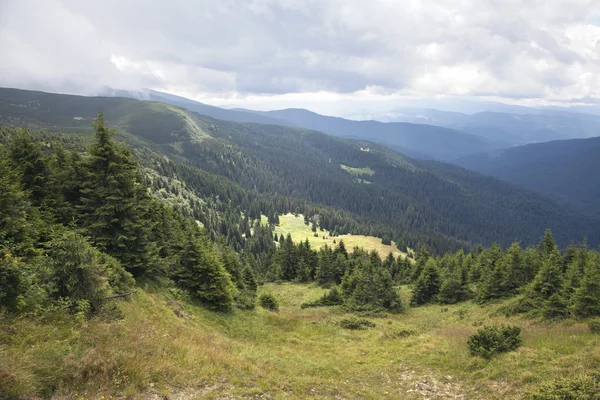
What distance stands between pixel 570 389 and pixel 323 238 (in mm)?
150733

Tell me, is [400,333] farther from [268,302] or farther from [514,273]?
[514,273]

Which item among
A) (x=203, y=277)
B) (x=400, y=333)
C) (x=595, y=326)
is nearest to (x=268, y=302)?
(x=203, y=277)

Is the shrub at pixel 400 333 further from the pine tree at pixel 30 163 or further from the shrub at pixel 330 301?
the pine tree at pixel 30 163

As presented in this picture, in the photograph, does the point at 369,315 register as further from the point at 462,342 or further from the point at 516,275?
the point at 516,275

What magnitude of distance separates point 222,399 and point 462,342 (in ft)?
58.3

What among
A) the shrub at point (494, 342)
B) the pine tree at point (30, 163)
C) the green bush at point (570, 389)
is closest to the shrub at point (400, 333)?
the shrub at point (494, 342)

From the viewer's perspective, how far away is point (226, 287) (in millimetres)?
26547

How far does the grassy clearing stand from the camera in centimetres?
14448

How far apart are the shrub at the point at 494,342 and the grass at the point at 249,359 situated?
2.00 feet

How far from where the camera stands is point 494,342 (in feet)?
58.3

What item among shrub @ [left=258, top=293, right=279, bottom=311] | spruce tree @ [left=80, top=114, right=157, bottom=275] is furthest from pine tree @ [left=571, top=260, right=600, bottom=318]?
spruce tree @ [left=80, top=114, right=157, bottom=275]

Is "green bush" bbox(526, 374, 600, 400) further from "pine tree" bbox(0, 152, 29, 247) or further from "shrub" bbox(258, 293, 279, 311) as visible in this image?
"shrub" bbox(258, 293, 279, 311)

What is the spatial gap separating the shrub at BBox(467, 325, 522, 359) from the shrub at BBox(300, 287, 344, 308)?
23321 millimetres

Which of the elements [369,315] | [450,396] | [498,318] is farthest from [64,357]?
[498,318]
